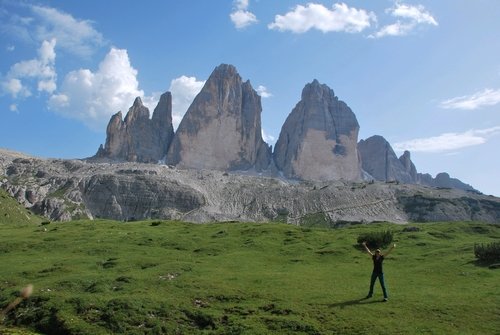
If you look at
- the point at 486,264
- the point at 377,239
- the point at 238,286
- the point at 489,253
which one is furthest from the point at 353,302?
the point at 377,239

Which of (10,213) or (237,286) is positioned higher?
(10,213)

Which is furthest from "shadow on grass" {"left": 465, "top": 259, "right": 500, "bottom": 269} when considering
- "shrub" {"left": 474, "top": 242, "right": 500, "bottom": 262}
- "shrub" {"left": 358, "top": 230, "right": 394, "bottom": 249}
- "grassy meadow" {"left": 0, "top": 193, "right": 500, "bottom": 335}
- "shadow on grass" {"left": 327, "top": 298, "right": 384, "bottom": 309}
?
"shadow on grass" {"left": 327, "top": 298, "right": 384, "bottom": 309}

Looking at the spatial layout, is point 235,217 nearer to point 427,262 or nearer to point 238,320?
point 427,262

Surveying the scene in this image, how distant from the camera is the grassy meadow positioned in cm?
2522

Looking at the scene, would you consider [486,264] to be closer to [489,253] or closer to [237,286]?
[489,253]

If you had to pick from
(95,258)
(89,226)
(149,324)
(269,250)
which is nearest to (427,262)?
(269,250)

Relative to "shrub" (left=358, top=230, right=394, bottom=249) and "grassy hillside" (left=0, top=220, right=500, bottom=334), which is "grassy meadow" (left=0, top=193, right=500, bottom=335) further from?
"shrub" (left=358, top=230, right=394, bottom=249)

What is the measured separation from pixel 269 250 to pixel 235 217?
143 m

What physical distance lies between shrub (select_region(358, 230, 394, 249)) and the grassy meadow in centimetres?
144

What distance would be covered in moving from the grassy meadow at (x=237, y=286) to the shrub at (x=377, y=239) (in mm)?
1437

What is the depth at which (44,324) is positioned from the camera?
26984 mm

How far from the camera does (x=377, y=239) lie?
5019 centimetres

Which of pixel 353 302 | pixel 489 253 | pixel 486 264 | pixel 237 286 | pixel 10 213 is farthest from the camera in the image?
pixel 10 213

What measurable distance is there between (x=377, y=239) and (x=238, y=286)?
22.7 m
